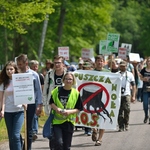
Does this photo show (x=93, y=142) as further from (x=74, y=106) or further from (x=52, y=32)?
(x=52, y=32)

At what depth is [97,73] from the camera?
13289mm

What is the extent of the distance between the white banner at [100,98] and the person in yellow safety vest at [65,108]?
3227 millimetres

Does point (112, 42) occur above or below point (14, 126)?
above

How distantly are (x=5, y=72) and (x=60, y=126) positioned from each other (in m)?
1.26

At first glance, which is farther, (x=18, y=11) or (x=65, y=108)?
(x=18, y=11)

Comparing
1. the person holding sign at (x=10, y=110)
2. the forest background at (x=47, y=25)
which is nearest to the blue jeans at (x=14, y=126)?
the person holding sign at (x=10, y=110)

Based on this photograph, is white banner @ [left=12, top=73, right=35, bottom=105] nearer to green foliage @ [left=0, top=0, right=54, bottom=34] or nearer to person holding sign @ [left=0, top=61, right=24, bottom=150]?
person holding sign @ [left=0, top=61, right=24, bottom=150]

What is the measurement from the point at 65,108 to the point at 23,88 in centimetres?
83

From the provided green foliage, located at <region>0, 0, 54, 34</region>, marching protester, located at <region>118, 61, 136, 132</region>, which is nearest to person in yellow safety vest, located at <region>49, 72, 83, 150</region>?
marching protester, located at <region>118, 61, 136, 132</region>

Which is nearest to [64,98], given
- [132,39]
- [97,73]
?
[97,73]

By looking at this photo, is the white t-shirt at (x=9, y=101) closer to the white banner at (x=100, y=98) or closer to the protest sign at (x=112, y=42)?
the white banner at (x=100, y=98)

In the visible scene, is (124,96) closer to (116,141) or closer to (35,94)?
(116,141)

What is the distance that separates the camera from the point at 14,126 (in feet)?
33.9

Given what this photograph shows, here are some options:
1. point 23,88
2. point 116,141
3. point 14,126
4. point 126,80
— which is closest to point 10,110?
point 14,126
